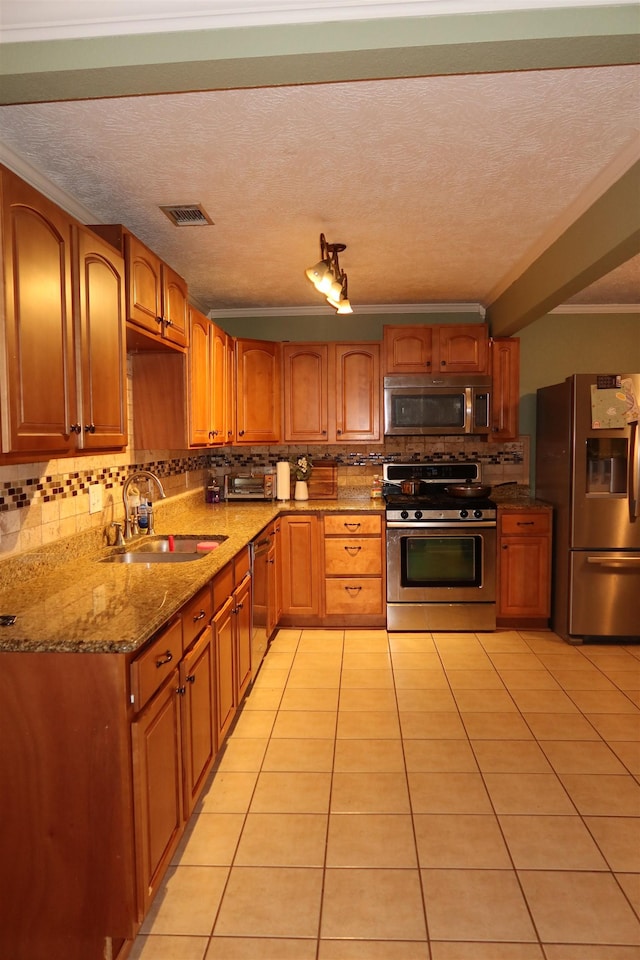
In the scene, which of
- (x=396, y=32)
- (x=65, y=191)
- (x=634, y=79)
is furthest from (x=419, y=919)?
(x=65, y=191)

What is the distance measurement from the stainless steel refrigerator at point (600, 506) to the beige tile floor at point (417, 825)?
0.50 m

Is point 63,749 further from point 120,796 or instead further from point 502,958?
point 502,958

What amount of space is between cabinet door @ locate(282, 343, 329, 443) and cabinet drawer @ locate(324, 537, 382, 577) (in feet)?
2.82

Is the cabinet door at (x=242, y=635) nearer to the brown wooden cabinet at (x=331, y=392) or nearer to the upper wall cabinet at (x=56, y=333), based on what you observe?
the upper wall cabinet at (x=56, y=333)

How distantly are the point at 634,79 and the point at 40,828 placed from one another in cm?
270

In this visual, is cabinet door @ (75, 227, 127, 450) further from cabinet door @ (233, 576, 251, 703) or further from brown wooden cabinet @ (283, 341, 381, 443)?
brown wooden cabinet @ (283, 341, 381, 443)

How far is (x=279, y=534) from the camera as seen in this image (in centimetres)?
420

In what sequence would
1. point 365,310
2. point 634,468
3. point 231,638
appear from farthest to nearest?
point 365,310 → point 634,468 → point 231,638

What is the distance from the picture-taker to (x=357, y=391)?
4.60 metres

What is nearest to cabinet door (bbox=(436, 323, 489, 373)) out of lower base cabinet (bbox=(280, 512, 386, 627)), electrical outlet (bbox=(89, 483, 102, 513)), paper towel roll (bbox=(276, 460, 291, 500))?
lower base cabinet (bbox=(280, 512, 386, 627))

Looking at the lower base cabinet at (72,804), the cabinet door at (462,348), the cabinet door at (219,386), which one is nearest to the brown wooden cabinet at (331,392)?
the cabinet door at (462,348)

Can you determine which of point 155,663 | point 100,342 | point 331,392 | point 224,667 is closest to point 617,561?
point 331,392

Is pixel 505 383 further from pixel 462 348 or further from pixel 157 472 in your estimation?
pixel 157 472

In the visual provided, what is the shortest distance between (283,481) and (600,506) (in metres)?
2.27
